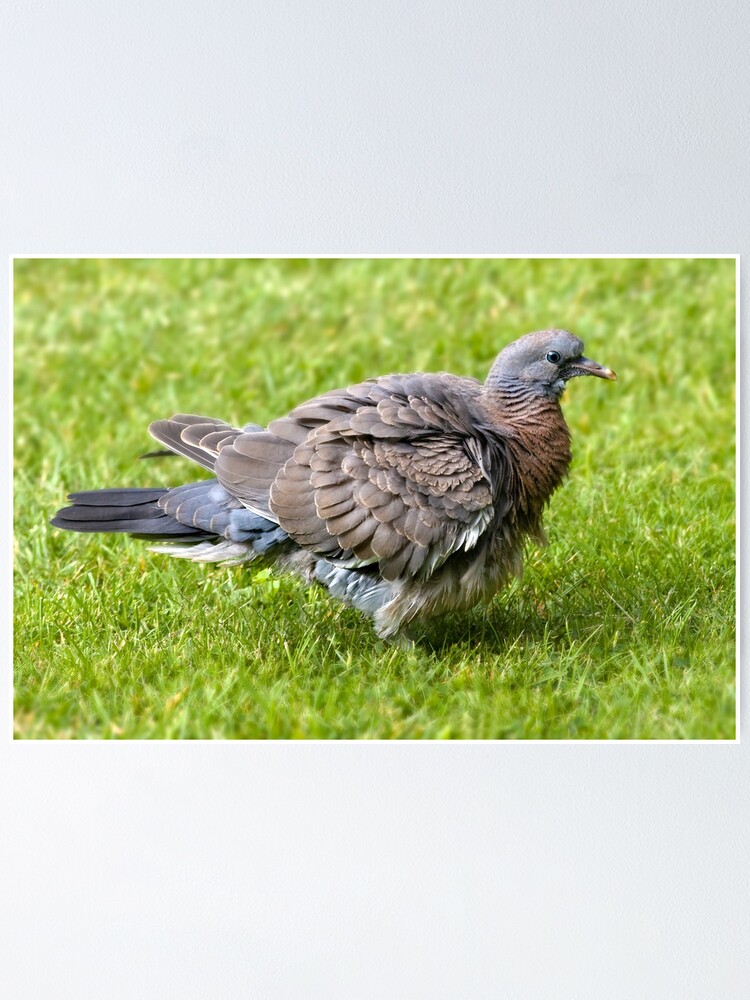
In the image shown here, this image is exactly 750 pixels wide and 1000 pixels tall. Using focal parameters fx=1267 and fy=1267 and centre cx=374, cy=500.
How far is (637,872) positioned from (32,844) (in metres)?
1.80

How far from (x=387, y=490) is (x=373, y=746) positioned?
0.76 meters

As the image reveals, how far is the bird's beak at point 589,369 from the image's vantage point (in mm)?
3889

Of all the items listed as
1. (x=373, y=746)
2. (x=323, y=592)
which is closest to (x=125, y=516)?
(x=323, y=592)

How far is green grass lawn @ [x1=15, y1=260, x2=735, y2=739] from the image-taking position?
3.80 meters

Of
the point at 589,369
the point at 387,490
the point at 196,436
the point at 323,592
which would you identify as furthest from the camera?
the point at 323,592

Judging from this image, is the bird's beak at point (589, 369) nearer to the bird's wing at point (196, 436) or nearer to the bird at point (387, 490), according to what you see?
the bird at point (387, 490)

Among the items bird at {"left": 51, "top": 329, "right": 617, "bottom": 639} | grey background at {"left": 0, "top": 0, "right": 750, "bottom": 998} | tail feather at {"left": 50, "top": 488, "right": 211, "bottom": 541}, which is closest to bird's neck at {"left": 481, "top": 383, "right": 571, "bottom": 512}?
bird at {"left": 51, "top": 329, "right": 617, "bottom": 639}

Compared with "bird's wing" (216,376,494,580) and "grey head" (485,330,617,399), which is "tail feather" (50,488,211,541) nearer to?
"bird's wing" (216,376,494,580)

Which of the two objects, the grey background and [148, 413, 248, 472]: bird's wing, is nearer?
the grey background

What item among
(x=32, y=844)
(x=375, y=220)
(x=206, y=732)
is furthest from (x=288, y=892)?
(x=375, y=220)

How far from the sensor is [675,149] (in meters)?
3.88

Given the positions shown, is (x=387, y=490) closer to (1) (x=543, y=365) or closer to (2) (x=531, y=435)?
(2) (x=531, y=435)

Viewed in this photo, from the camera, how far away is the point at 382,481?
3732 millimetres

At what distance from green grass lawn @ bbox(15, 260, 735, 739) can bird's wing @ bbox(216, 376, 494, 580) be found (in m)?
0.43
